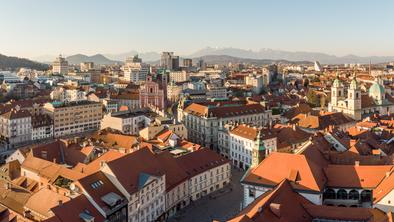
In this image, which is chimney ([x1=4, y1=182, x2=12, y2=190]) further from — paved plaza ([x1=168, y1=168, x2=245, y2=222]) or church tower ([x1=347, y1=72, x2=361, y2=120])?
church tower ([x1=347, y1=72, x2=361, y2=120])

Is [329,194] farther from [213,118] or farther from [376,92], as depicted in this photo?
[376,92]

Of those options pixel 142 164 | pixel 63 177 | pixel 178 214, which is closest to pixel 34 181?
pixel 63 177

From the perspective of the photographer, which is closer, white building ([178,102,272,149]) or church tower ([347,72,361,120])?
white building ([178,102,272,149])

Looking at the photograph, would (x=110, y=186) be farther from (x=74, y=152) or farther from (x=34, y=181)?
(x=74, y=152)

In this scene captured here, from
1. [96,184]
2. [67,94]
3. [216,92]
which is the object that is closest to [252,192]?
[96,184]

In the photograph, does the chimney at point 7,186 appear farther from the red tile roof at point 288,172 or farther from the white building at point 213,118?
the white building at point 213,118

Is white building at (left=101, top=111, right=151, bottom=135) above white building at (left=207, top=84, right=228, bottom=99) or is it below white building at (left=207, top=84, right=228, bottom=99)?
below

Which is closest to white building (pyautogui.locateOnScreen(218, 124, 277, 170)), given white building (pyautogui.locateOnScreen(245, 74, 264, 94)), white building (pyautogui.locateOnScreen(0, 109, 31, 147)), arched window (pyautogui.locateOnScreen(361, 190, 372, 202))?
arched window (pyautogui.locateOnScreen(361, 190, 372, 202))

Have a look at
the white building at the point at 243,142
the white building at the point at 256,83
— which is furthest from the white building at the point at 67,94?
the white building at the point at 243,142
